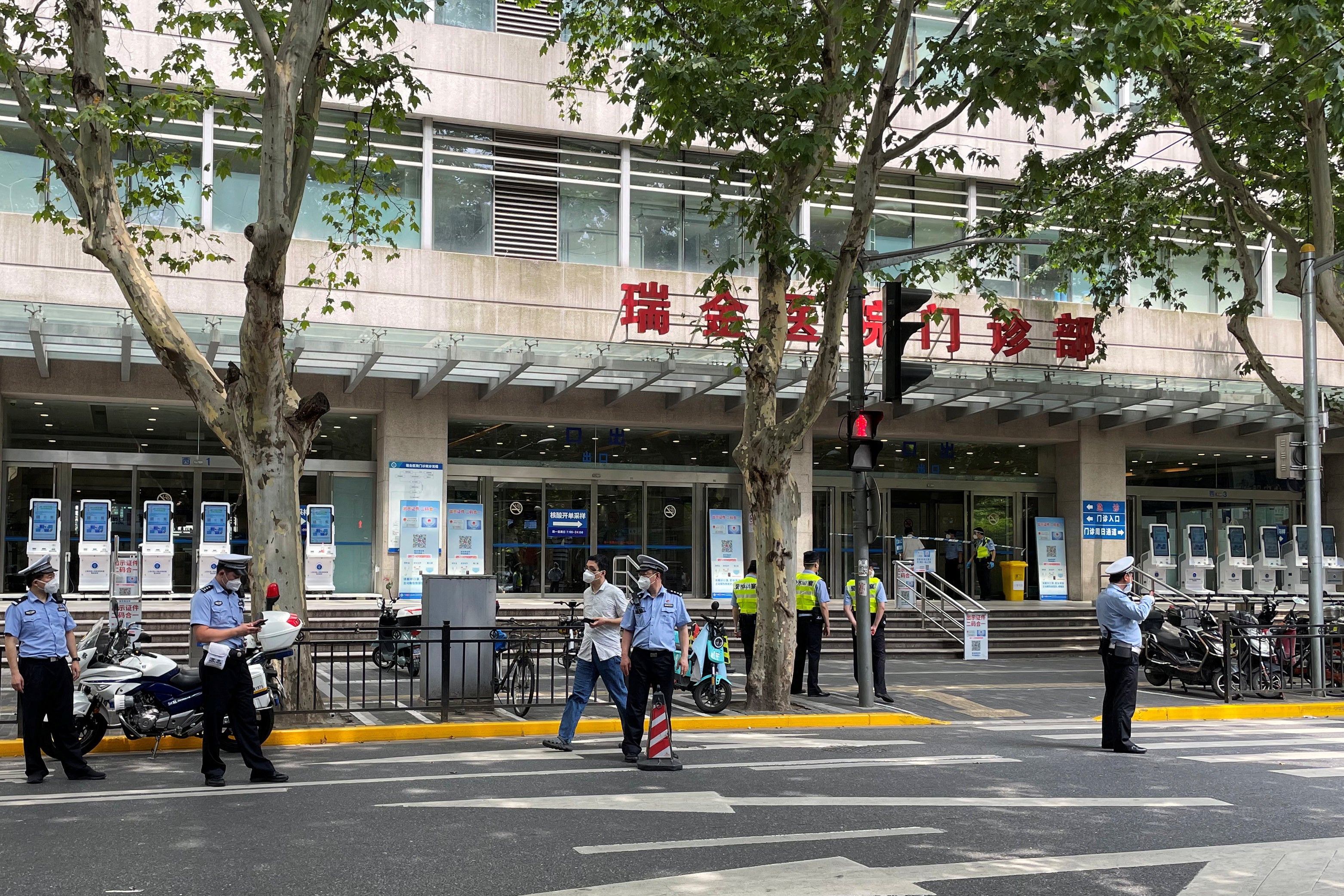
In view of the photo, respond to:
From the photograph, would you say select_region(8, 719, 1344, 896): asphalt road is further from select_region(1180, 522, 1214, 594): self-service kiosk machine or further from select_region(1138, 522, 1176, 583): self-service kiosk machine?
select_region(1180, 522, 1214, 594): self-service kiosk machine

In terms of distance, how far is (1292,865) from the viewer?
695 centimetres

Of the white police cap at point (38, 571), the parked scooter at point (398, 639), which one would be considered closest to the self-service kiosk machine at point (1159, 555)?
the parked scooter at point (398, 639)

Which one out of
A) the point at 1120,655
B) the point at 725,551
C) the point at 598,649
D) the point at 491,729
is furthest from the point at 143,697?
the point at 725,551

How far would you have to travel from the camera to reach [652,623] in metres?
10.6

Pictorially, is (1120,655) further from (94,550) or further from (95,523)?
(95,523)

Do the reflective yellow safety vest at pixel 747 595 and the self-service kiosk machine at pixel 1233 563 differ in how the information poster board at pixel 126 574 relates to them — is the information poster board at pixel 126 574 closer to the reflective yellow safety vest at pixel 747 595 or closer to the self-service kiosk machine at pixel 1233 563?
the reflective yellow safety vest at pixel 747 595

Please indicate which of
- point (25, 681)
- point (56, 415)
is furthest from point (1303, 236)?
point (56, 415)

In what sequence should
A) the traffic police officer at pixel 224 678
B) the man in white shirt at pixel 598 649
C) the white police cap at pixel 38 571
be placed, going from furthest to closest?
the man in white shirt at pixel 598 649 < the white police cap at pixel 38 571 < the traffic police officer at pixel 224 678

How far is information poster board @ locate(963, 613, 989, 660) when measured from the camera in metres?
21.0

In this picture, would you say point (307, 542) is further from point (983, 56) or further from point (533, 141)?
point (983, 56)

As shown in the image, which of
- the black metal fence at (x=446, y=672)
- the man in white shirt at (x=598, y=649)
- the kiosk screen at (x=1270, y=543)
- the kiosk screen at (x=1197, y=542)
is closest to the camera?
the man in white shirt at (x=598, y=649)

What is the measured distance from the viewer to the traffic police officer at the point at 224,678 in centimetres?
920

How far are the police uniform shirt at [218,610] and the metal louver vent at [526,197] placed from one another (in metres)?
15.1

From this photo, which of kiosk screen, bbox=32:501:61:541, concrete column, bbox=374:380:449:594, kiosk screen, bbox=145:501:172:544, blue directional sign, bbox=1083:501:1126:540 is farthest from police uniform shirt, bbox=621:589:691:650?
blue directional sign, bbox=1083:501:1126:540
